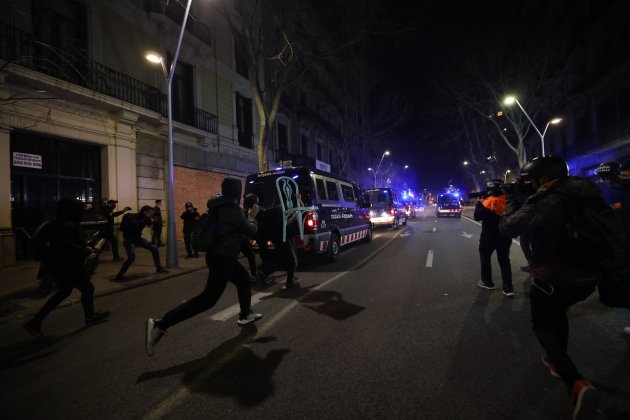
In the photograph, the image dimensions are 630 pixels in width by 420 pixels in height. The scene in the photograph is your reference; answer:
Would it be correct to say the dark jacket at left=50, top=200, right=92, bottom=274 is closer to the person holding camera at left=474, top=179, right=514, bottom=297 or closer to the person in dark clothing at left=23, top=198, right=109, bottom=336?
the person in dark clothing at left=23, top=198, right=109, bottom=336

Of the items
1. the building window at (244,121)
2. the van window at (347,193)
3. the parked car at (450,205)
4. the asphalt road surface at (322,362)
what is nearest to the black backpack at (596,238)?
the asphalt road surface at (322,362)

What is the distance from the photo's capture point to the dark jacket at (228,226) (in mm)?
3904

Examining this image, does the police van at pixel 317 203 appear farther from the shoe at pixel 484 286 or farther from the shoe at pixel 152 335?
the shoe at pixel 152 335

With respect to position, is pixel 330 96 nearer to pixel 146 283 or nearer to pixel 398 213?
pixel 398 213

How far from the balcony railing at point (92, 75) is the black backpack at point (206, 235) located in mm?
7523

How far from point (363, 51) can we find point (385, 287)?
17739 millimetres

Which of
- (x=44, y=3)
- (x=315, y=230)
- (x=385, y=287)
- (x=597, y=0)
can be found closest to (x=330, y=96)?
(x=597, y=0)

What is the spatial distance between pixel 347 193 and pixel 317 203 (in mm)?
3228

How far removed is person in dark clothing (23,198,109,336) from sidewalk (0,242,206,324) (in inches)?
63.3

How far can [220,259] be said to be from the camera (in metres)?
3.90

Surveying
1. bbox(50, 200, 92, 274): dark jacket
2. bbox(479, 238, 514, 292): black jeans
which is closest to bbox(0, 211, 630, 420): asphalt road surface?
bbox(479, 238, 514, 292): black jeans

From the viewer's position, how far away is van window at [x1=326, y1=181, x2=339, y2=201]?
9.98 meters

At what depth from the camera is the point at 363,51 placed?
20484 millimetres

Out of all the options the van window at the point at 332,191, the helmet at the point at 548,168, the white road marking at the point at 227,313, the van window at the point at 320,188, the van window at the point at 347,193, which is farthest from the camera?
the van window at the point at 347,193
